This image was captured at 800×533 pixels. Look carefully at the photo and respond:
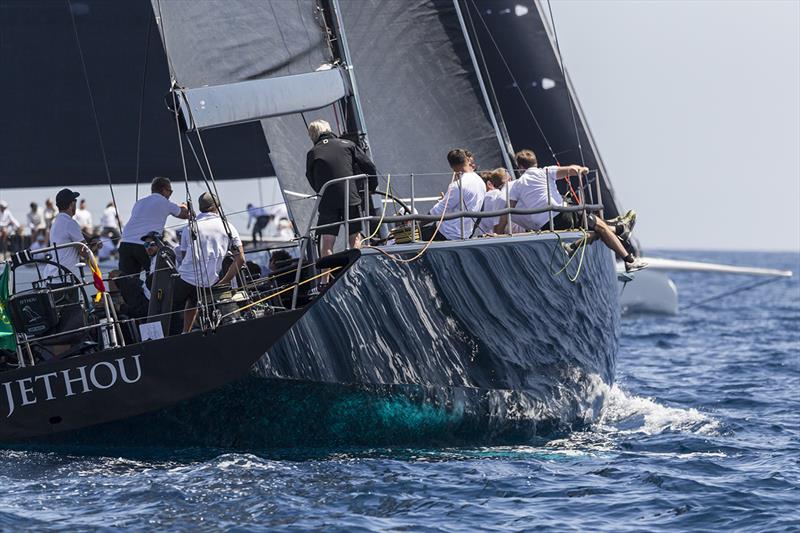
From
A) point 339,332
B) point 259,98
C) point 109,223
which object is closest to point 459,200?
point 339,332

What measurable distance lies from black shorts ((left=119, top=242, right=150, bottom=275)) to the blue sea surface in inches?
70.8

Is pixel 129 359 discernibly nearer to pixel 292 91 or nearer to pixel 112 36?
pixel 292 91

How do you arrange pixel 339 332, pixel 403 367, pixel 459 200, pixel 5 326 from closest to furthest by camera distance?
pixel 339 332 < pixel 403 367 < pixel 5 326 < pixel 459 200

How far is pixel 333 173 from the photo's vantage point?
9.20 meters

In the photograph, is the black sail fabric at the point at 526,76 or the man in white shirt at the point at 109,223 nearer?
the black sail fabric at the point at 526,76

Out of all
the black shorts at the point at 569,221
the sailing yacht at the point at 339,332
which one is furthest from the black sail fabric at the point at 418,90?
the black shorts at the point at 569,221

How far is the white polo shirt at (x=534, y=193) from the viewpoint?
991cm

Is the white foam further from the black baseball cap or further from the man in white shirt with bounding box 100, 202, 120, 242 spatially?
the man in white shirt with bounding box 100, 202, 120, 242

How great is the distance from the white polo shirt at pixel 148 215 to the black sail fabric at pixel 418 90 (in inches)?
138

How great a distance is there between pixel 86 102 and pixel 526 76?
4.79 metres

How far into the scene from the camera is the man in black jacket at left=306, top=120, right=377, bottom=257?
9.12m

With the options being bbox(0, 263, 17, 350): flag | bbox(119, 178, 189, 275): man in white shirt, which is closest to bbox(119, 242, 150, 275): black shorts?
bbox(119, 178, 189, 275): man in white shirt

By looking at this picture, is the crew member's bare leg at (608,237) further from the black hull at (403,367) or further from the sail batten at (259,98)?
the sail batten at (259,98)

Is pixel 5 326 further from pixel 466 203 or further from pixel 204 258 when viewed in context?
pixel 466 203
